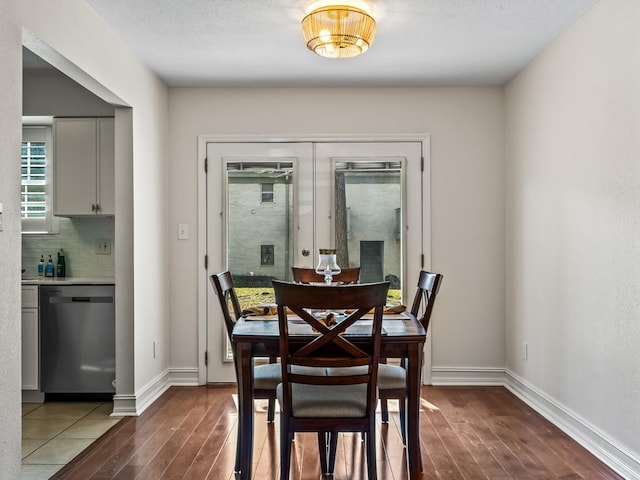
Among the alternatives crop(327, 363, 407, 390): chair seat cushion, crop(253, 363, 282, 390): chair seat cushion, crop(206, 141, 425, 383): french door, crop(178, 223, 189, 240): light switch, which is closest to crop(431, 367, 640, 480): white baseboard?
crop(206, 141, 425, 383): french door

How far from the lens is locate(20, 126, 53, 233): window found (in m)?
4.38

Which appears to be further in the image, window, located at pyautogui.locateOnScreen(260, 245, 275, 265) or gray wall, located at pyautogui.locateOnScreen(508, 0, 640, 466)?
window, located at pyautogui.locateOnScreen(260, 245, 275, 265)

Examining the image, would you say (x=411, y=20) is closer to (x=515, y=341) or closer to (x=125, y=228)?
(x=125, y=228)

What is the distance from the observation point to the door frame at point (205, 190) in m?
4.44

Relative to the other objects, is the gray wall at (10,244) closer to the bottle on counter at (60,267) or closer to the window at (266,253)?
the bottle on counter at (60,267)

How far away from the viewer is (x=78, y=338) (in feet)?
12.7

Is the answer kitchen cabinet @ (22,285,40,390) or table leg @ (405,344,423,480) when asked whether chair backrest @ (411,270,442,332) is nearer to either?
table leg @ (405,344,423,480)

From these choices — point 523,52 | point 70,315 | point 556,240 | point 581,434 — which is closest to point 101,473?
point 70,315

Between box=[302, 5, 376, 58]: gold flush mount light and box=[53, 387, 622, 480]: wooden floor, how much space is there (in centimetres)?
226

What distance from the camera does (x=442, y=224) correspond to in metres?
4.45

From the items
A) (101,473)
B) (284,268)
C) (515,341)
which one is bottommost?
(101,473)

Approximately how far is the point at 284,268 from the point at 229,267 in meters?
0.46

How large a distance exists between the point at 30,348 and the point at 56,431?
0.80m

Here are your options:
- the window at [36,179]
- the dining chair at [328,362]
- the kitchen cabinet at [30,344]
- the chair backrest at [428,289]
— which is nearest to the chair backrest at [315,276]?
the chair backrest at [428,289]
